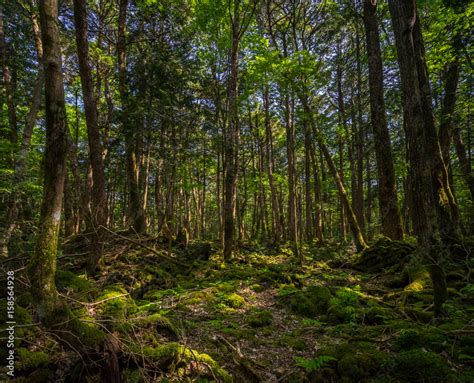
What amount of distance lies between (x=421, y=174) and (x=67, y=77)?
19.5m

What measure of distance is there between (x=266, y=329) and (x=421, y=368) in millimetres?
3052

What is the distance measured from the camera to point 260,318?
254 inches

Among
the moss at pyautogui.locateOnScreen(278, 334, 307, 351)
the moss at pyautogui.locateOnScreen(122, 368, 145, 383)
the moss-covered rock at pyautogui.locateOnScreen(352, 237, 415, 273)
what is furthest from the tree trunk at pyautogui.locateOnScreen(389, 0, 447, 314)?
the moss-covered rock at pyautogui.locateOnScreen(352, 237, 415, 273)

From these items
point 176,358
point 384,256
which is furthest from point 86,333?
point 384,256

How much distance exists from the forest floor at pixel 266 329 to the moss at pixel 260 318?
26 millimetres

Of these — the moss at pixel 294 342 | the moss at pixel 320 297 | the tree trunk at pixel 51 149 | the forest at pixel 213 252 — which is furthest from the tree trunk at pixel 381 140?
the tree trunk at pixel 51 149

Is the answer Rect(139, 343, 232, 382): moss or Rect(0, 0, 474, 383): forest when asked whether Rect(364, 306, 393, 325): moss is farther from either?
Rect(139, 343, 232, 382): moss

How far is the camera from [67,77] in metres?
17.3

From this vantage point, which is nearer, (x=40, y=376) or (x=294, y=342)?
(x=40, y=376)

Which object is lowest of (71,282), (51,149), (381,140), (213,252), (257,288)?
(257,288)

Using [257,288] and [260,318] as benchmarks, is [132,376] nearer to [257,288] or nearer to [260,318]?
[260,318]

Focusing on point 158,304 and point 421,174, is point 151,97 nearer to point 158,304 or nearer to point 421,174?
point 158,304

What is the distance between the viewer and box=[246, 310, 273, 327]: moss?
20.5ft

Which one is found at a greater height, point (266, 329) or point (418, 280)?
point (418, 280)
